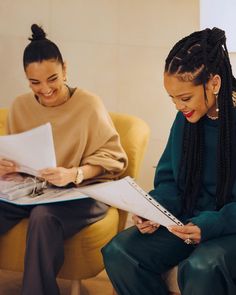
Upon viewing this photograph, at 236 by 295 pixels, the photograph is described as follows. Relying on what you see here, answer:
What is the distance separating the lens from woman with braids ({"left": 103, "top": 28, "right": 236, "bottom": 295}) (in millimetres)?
1654

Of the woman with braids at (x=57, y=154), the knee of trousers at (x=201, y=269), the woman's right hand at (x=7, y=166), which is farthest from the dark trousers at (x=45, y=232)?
the knee of trousers at (x=201, y=269)

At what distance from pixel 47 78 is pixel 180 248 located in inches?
32.0

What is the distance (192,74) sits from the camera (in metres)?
1.70

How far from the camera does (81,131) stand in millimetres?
2160

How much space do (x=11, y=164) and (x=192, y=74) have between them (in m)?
0.74

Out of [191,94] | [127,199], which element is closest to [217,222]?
[127,199]

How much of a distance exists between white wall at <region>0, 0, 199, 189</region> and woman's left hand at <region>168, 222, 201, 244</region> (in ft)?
4.05

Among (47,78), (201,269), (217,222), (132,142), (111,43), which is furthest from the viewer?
(111,43)

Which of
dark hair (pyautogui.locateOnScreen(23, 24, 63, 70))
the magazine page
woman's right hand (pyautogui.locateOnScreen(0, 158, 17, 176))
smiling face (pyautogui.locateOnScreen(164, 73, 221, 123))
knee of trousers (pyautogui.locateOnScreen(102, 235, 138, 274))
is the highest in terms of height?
dark hair (pyautogui.locateOnScreen(23, 24, 63, 70))

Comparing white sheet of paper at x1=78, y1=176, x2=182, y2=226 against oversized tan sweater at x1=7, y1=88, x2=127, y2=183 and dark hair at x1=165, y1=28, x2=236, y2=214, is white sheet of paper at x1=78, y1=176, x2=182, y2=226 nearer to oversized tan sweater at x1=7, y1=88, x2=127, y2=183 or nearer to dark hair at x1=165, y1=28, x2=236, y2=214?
dark hair at x1=165, y1=28, x2=236, y2=214

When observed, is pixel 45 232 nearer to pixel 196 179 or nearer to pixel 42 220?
pixel 42 220

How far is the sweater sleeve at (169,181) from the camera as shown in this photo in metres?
1.85

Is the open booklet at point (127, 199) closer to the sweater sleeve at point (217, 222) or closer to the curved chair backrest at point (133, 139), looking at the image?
the sweater sleeve at point (217, 222)

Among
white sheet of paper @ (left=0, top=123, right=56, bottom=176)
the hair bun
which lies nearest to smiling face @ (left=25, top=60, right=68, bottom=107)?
the hair bun
